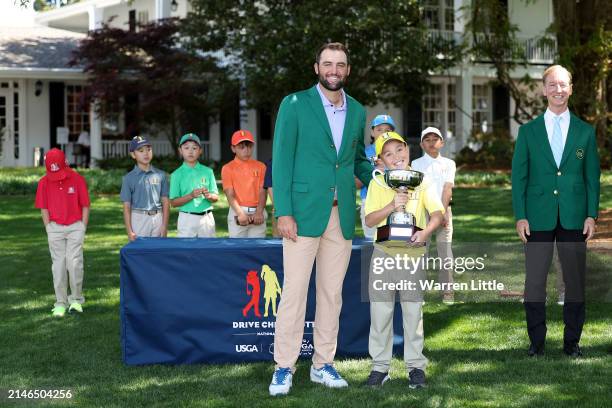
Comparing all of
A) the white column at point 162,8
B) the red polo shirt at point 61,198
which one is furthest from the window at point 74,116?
the red polo shirt at point 61,198

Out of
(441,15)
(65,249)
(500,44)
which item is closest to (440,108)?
(441,15)

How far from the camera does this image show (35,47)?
30.2 meters

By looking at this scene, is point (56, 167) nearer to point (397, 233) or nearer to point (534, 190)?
point (397, 233)

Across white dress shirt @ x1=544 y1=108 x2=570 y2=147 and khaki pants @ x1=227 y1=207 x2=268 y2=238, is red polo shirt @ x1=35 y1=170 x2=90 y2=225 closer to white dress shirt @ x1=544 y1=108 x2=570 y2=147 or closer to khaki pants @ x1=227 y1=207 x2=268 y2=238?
khaki pants @ x1=227 y1=207 x2=268 y2=238

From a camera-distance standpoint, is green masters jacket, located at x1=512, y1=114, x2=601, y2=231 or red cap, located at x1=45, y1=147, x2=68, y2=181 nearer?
green masters jacket, located at x1=512, y1=114, x2=601, y2=231

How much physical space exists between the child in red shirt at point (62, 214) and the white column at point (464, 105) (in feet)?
68.3

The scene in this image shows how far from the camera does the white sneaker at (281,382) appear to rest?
6.00m

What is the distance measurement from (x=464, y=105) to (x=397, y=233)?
24001mm

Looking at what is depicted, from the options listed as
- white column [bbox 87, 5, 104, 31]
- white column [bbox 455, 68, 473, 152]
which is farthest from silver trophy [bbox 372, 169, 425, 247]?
white column [bbox 87, 5, 104, 31]

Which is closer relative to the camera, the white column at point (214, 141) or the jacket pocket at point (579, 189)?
the jacket pocket at point (579, 189)

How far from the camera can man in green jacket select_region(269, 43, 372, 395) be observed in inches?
237

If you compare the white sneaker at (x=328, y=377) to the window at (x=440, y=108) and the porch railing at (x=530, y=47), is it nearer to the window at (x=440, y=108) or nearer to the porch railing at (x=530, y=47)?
the porch railing at (x=530, y=47)

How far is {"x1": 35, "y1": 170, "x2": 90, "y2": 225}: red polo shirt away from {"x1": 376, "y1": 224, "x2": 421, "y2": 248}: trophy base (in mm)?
3854

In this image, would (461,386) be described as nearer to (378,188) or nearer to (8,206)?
(378,188)
